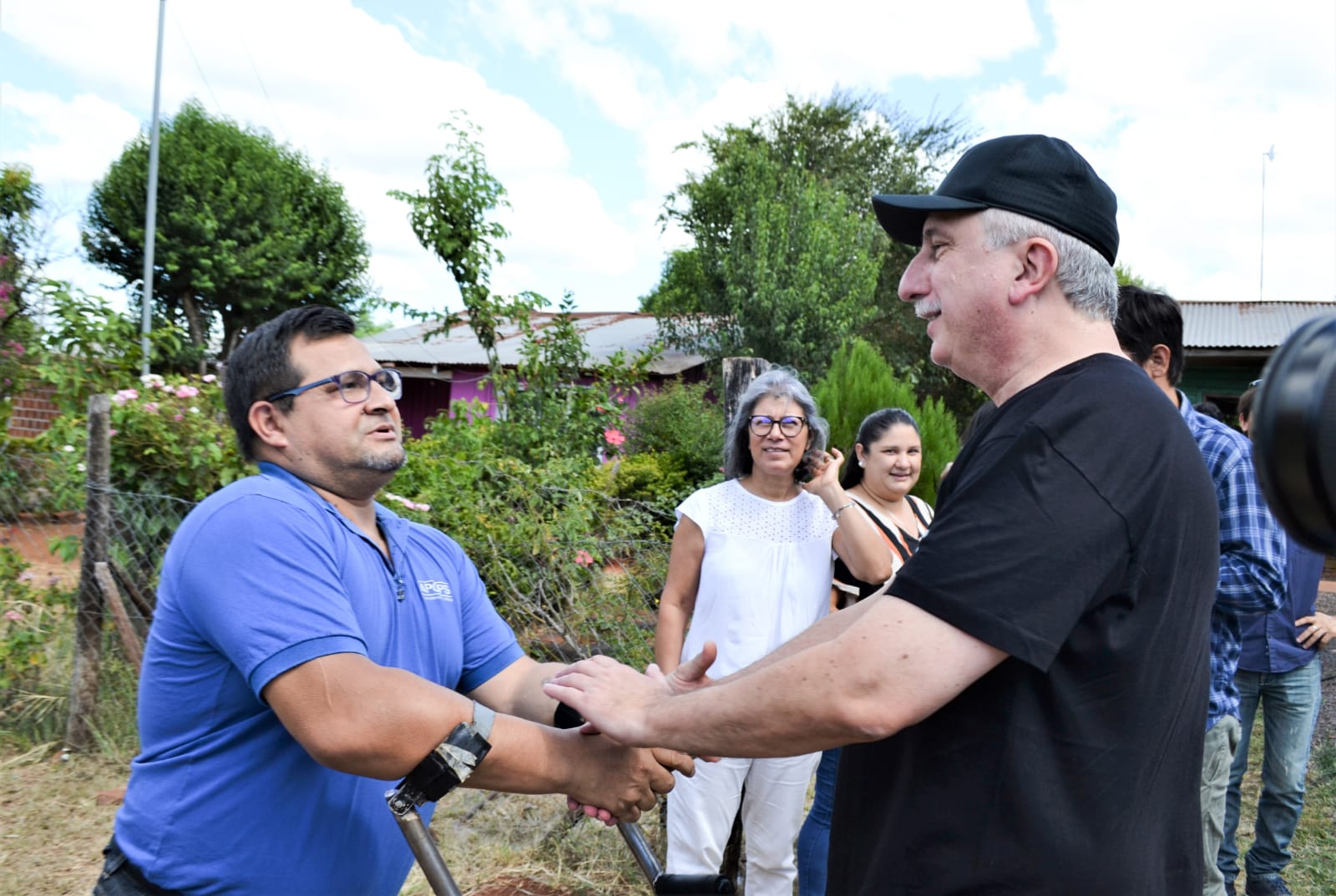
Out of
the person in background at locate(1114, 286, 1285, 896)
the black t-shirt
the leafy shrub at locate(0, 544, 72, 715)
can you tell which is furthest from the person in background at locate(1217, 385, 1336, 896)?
the leafy shrub at locate(0, 544, 72, 715)

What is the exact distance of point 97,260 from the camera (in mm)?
27359

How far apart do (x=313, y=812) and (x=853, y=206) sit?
20506mm

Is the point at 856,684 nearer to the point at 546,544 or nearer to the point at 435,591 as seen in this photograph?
the point at 435,591

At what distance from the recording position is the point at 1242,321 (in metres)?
17.2

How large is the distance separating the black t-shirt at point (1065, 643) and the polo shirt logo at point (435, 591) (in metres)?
1.15

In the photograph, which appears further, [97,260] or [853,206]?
[97,260]

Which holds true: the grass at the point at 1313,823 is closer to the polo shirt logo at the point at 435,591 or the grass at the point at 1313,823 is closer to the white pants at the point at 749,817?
the white pants at the point at 749,817

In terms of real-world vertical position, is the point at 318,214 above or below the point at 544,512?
Answer: above

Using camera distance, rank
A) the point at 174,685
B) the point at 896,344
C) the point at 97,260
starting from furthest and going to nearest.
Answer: the point at 97,260, the point at 896,344, the point at 174,685

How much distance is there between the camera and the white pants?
360cm

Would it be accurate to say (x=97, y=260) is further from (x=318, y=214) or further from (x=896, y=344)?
(x=896, y=344)

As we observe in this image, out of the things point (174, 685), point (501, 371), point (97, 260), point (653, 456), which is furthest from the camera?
point (97, 260)

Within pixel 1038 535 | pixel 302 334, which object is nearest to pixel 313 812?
pixel 302 334

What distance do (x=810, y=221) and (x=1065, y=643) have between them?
16.9 metres
